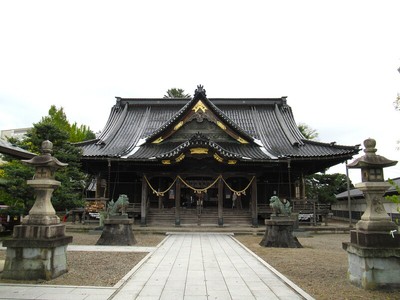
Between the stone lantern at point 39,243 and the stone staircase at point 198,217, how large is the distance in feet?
41.6

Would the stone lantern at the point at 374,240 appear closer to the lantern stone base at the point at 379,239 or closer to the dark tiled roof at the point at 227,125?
the lantern stone base at the point at 379,239

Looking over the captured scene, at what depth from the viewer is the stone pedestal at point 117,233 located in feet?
42.8

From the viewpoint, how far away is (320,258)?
1027 cm

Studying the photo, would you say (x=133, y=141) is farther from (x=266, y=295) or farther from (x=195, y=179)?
(x=266, y=295)

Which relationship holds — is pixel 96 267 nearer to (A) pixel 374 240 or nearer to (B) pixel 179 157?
(A) pixel 374 240

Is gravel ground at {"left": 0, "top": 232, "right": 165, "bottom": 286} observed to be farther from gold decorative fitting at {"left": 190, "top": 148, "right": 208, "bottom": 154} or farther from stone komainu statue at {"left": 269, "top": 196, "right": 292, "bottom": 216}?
gold decorative fitting at {"left": 190, "top": 148, "right": 208, "bottom": 154}

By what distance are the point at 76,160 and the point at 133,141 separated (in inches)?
301

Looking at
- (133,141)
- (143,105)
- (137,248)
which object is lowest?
(137,248)

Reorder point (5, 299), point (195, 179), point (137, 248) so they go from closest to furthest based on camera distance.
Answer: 1. point (5, 299)
2. point (137, 248)
3. point (195, 179)

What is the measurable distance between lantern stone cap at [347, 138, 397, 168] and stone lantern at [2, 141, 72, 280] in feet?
24.6

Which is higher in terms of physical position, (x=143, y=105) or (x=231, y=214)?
(x=143, y=105)

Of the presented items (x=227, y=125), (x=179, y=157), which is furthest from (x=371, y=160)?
(x=227, y=125)

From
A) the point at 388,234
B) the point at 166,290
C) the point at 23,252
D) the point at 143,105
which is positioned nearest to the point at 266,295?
the point at 166,290

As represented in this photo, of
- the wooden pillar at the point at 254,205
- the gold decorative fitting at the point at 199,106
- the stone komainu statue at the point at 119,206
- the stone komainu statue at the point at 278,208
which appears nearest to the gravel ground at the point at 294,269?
the stone komainu statue at the point at 278,208
